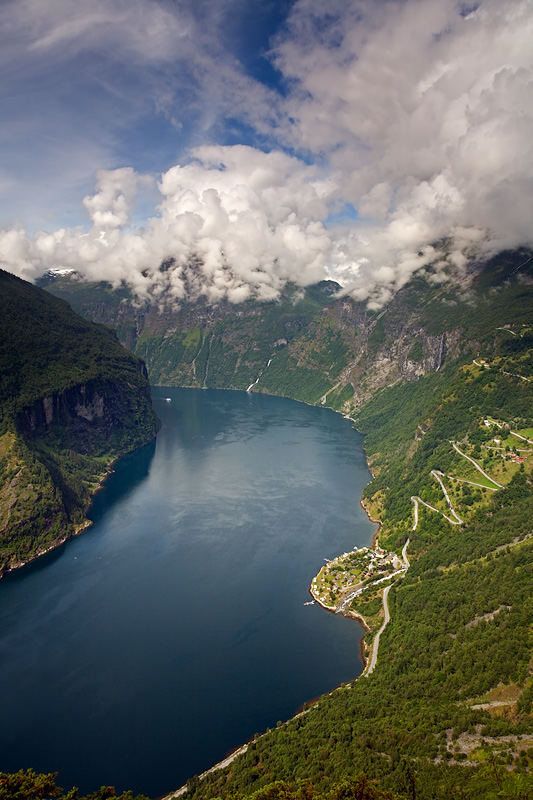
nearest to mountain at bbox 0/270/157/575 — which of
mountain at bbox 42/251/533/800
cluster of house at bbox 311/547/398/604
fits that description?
cluster of house at bbox 311/547/398/604

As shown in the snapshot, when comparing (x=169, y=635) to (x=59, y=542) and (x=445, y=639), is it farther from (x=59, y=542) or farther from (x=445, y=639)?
(x=59, y=542)

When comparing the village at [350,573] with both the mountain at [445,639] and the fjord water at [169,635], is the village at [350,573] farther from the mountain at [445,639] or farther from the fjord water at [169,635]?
the fjord water at [169,635]

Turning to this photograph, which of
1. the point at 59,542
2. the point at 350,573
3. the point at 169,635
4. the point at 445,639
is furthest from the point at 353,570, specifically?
the point at 59,542

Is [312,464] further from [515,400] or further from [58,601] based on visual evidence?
[58,601]

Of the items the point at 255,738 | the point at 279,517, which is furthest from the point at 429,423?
the point at 255,738

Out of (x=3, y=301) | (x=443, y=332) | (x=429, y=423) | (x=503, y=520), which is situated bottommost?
(x=503, y=520)

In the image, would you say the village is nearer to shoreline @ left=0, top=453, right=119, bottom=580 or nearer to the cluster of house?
the cluster of house
